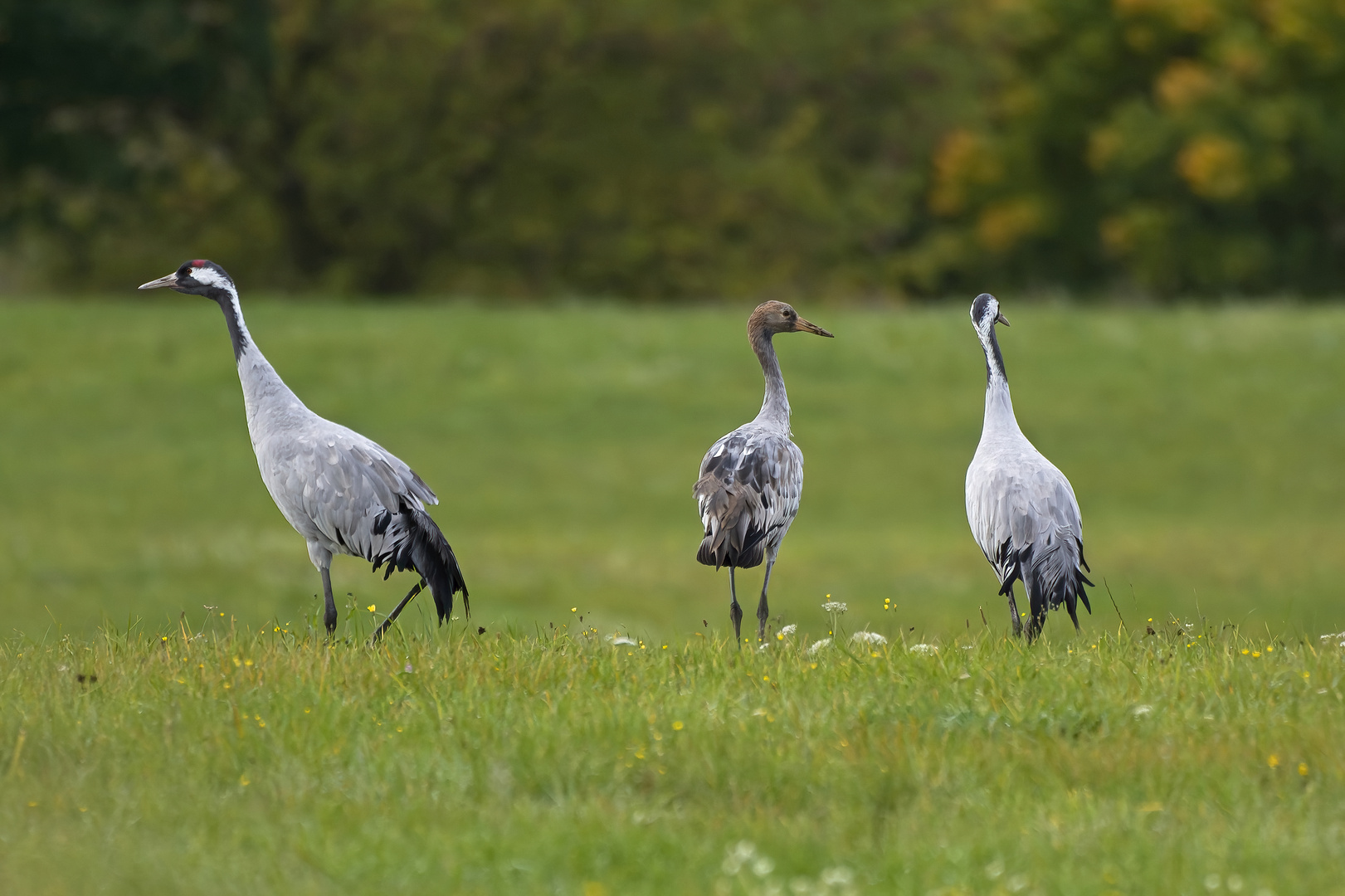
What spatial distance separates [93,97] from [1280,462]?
Answer: 2247 centimetres

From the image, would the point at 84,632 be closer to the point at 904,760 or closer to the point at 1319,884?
the point at 904,760

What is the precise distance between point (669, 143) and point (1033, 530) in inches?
1101

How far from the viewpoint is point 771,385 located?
934 cm

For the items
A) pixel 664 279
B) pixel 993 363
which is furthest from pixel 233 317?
pixel 664 279

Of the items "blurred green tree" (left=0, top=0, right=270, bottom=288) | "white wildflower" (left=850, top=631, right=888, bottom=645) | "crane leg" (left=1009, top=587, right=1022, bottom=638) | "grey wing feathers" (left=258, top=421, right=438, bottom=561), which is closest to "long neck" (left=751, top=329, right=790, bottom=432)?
"white wildflower" (left=850, top=631, right=888, bottom=645)

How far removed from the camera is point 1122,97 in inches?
1642

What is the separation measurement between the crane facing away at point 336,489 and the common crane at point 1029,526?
2.75 m

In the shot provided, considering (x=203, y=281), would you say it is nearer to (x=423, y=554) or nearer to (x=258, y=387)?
(x=258, y=387)

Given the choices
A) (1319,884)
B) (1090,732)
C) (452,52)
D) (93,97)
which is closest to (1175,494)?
(1090,732)

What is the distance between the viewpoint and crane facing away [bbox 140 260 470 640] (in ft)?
27.2

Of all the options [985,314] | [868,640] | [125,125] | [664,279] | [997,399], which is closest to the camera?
[868,640]

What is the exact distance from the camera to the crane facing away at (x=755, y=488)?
341 inches

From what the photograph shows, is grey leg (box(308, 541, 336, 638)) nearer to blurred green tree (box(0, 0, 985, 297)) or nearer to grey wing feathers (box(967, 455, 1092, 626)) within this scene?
grey wing feathers (box(967, 455, 1092, 626))

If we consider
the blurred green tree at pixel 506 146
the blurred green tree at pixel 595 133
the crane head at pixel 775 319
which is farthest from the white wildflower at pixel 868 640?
the blurred green tree at pixel 595 133
